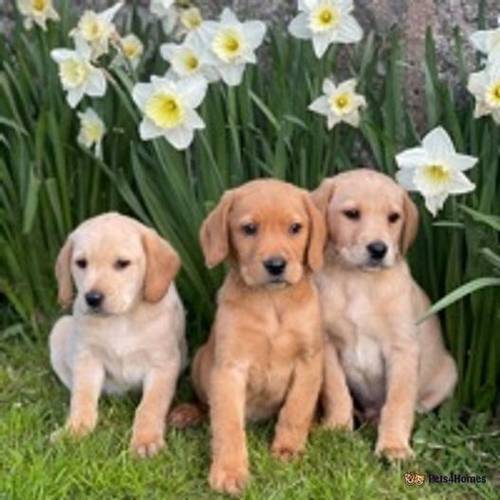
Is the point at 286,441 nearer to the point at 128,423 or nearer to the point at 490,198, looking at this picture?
the point at 128,423

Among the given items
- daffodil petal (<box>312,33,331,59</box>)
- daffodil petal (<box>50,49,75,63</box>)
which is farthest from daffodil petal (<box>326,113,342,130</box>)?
daffodil petal (<box>50,49,75,63</box>)

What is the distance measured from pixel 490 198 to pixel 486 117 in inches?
11.9

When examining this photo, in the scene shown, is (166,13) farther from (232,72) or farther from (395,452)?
(395,452)

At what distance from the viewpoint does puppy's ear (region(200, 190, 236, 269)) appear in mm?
3848

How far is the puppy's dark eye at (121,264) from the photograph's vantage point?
394 cm

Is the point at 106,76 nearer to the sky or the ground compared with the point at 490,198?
nearer to the sky

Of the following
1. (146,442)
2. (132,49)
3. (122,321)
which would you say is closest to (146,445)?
(146,442)

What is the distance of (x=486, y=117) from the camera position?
160 inches


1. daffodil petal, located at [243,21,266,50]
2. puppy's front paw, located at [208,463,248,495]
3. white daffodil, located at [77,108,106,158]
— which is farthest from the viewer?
white daffodil, located at [77,108,106,158]

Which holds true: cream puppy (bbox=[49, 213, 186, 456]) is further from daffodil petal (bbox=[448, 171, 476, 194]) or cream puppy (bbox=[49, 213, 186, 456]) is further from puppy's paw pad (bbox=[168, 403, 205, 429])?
daffodil petal (bbox=[448, 171, 476, 194])

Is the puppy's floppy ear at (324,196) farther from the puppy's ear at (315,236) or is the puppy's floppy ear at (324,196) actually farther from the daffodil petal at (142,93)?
the daffodil petal at (142,93)

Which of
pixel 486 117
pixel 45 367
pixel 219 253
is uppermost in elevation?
pixel 486 117

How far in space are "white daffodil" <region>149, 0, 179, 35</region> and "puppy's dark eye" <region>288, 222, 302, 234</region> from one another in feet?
3.76

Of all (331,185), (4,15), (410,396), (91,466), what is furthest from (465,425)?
(4,15)
